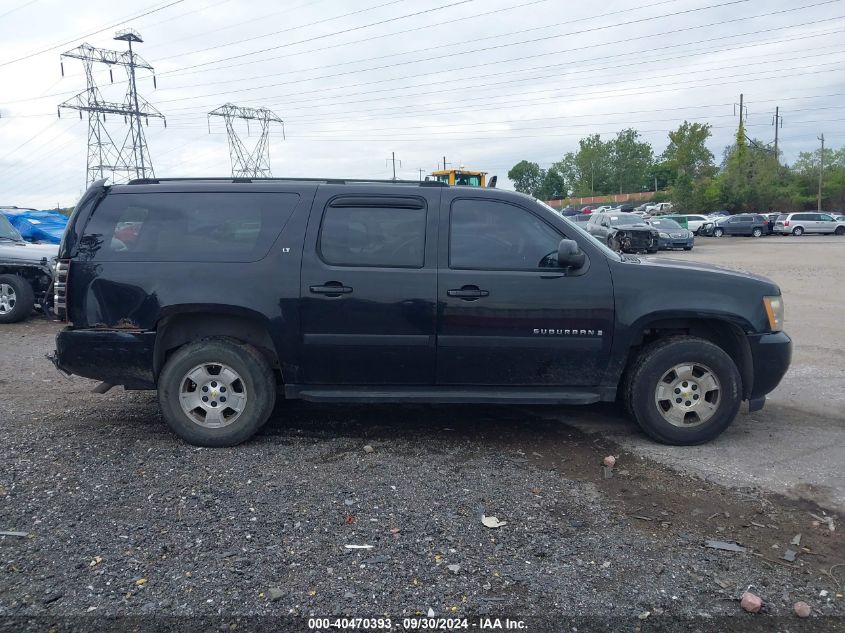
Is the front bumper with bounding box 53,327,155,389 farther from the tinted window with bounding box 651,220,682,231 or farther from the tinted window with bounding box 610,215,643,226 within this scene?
the tinted window with bounding box 651,220,682,231

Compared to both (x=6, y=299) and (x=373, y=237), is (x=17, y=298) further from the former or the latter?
(x=373, y=237)

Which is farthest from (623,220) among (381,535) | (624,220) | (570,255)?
(381,535)

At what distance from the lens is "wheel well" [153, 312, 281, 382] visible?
520cm

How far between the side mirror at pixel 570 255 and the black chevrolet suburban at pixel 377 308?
26 millimetres

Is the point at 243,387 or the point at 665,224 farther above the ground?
the point at 665,224

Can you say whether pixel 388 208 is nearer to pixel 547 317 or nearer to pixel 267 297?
pixel 267 297

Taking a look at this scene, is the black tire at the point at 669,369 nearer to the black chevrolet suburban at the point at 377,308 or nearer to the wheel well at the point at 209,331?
the black chevrolet suburban at the point at 377,308

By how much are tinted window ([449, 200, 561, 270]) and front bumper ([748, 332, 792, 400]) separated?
5.32ft

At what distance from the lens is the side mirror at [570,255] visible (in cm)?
491

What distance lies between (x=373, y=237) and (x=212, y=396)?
1.66 metres

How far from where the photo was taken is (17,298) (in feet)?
35.2

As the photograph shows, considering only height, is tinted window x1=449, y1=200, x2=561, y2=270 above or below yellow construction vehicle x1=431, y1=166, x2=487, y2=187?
below

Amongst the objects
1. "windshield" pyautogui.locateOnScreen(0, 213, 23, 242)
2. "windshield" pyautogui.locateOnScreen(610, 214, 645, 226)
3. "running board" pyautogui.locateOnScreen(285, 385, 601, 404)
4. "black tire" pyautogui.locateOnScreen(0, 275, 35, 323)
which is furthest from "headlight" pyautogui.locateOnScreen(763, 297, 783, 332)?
"windshield" pyautogui.locateOnScreen(610, 214, 645, 226)

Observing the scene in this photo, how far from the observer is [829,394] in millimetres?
6668
